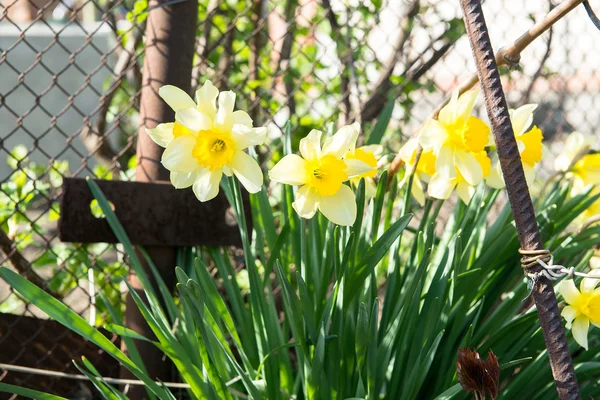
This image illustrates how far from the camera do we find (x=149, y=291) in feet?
4.95

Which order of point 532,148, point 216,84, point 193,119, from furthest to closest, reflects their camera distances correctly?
point 216,84, point 532,148, point 193,119

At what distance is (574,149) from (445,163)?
75 cm

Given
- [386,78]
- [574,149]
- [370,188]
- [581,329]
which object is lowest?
[581,329]

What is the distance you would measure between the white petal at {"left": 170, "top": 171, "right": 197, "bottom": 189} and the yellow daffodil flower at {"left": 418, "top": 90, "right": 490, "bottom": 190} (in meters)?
0.44

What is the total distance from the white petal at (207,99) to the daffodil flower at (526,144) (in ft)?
2.05

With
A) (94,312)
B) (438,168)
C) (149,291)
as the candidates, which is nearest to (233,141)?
(438,168)

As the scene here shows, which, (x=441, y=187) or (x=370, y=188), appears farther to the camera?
(x=370, y=188)

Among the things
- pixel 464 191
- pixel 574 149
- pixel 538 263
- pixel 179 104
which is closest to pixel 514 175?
pixel 538 263

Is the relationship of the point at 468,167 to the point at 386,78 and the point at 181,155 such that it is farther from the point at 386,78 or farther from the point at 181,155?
the point at 386,78

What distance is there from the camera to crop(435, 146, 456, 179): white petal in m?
1.30

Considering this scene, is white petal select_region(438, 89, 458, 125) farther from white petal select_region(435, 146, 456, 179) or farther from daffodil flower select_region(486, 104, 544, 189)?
daffodil flower select_region(486, 104, 544, 189)

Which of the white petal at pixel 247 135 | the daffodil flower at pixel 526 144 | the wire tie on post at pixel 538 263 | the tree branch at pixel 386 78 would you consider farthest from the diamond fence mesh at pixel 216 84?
the wire tie on post at pixel 538 263

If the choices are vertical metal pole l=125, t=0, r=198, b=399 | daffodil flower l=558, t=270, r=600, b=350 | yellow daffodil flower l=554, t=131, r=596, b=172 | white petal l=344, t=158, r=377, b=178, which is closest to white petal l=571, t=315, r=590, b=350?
daffodil flower l=558, t=270, r=600, b=350

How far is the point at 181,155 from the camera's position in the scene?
1130mm
